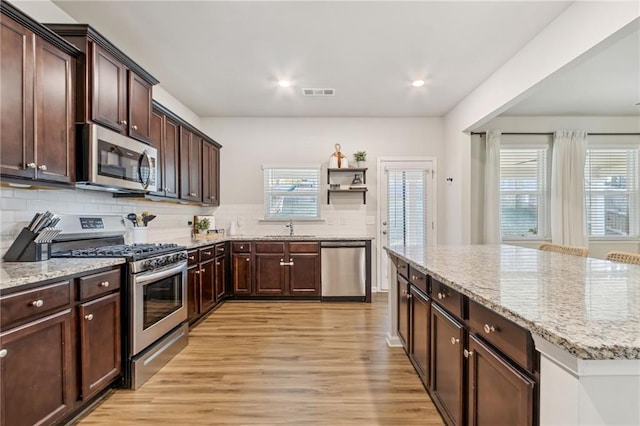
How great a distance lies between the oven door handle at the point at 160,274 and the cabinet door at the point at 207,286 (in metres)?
0.72

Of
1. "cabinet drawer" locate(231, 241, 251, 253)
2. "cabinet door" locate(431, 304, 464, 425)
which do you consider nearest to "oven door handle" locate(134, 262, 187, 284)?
"cabinet drawer" locate(231, 241, 251, 253)

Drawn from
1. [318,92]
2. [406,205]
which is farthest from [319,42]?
[406,205]

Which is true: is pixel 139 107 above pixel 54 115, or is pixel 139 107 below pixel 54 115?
above

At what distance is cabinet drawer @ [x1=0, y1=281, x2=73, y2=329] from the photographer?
1391mm

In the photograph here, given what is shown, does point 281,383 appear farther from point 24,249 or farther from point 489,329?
point 24,249

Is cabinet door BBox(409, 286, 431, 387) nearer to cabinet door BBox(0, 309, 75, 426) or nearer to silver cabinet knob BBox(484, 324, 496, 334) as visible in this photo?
silver cabinet knob BBox(484, 324, 496, 334)

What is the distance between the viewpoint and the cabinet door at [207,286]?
3.51 meters

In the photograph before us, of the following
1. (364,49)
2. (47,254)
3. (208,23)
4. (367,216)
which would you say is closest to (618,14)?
(364,49)

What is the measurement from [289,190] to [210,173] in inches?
47.5

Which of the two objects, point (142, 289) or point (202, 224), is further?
point (202, 224)

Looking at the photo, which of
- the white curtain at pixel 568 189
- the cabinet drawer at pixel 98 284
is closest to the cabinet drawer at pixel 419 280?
the cabinet drawer at pixel 98 284

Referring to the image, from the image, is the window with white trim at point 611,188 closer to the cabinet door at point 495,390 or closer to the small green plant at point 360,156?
the small green plant at point 360,156

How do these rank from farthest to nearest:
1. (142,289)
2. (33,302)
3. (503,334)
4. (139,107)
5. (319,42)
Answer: (319,42)
(139,107)
(142,289)
(33,302)
(503,334)

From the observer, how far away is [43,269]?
1686 mm
